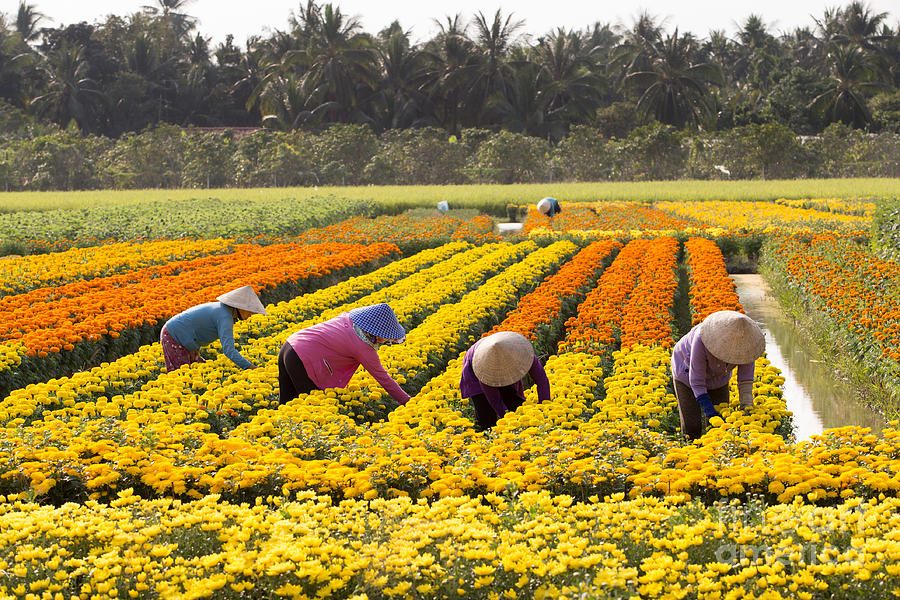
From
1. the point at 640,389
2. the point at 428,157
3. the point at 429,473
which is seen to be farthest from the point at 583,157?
the point at 429,473

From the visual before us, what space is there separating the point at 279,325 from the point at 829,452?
6.64 m

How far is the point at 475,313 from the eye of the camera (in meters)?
10.5

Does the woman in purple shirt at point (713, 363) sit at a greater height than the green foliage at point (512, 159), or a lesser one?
lesser

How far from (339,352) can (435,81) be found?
54.0 metres

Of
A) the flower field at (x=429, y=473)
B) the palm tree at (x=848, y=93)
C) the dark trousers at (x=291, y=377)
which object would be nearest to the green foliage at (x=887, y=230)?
the flower field at (x=429, y=473)

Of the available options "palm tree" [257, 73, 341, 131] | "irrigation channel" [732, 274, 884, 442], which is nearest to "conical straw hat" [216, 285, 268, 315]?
"irrigation channel" [732, 274, 884, 442]

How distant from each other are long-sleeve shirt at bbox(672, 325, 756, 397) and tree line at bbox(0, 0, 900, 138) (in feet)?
164

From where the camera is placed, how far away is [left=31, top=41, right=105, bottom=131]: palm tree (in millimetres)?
61125

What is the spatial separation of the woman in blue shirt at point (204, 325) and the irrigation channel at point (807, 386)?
4.93 meters

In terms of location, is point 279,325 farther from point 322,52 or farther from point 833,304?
point 322,52

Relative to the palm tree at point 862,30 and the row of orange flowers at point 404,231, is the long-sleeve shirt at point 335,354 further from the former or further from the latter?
the palm tree at point 862,30

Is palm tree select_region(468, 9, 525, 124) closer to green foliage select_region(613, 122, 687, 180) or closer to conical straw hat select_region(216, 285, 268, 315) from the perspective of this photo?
green foliage select_region(613, 122, 687, 180)

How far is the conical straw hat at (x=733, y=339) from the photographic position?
6156 mm

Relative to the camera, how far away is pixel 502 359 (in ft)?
20.9
